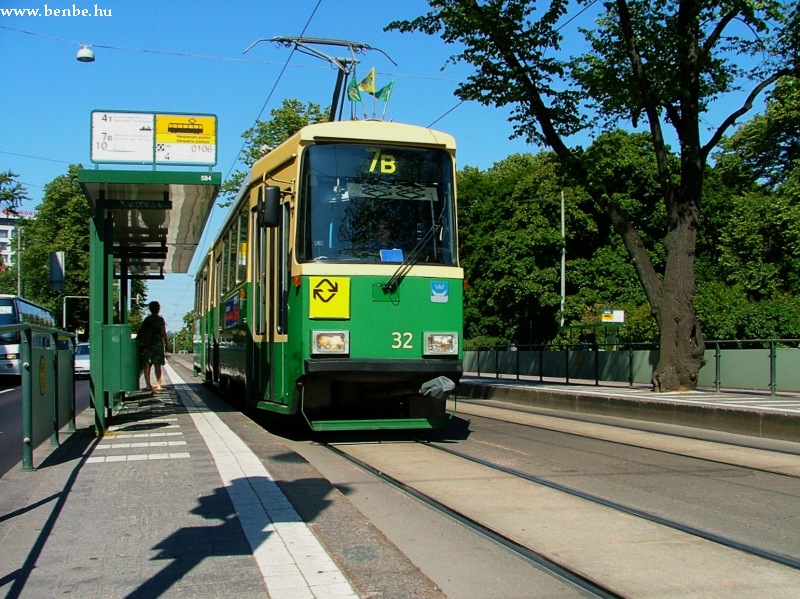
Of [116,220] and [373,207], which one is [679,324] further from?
[116,220]

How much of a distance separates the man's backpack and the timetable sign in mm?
5898

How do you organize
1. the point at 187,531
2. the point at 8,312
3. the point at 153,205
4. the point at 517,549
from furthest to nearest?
the point at 8,312
the point at 153,205
the point at 187,531
the point at 517,549

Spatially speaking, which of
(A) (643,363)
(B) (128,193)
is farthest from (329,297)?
(A) (643,363)

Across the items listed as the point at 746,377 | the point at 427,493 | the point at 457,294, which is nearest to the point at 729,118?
the point at 746,377

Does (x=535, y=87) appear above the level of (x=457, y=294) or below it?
above

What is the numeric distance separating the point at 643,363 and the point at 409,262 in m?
18.3

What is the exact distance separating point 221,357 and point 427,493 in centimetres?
1024

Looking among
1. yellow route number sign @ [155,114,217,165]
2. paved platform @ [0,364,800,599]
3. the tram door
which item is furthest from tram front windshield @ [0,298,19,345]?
paved platform @ [0,364,800,599]

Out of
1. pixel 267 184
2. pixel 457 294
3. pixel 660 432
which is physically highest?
pixel 267 184

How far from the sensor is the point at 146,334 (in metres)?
18.4

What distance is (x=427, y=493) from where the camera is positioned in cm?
755

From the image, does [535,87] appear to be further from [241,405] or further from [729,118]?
[241,405]

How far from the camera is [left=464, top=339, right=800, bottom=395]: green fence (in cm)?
1927

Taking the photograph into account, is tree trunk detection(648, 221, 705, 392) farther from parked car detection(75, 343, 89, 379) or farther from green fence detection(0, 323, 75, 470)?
parked car detection(75, 343, 89, 379)
